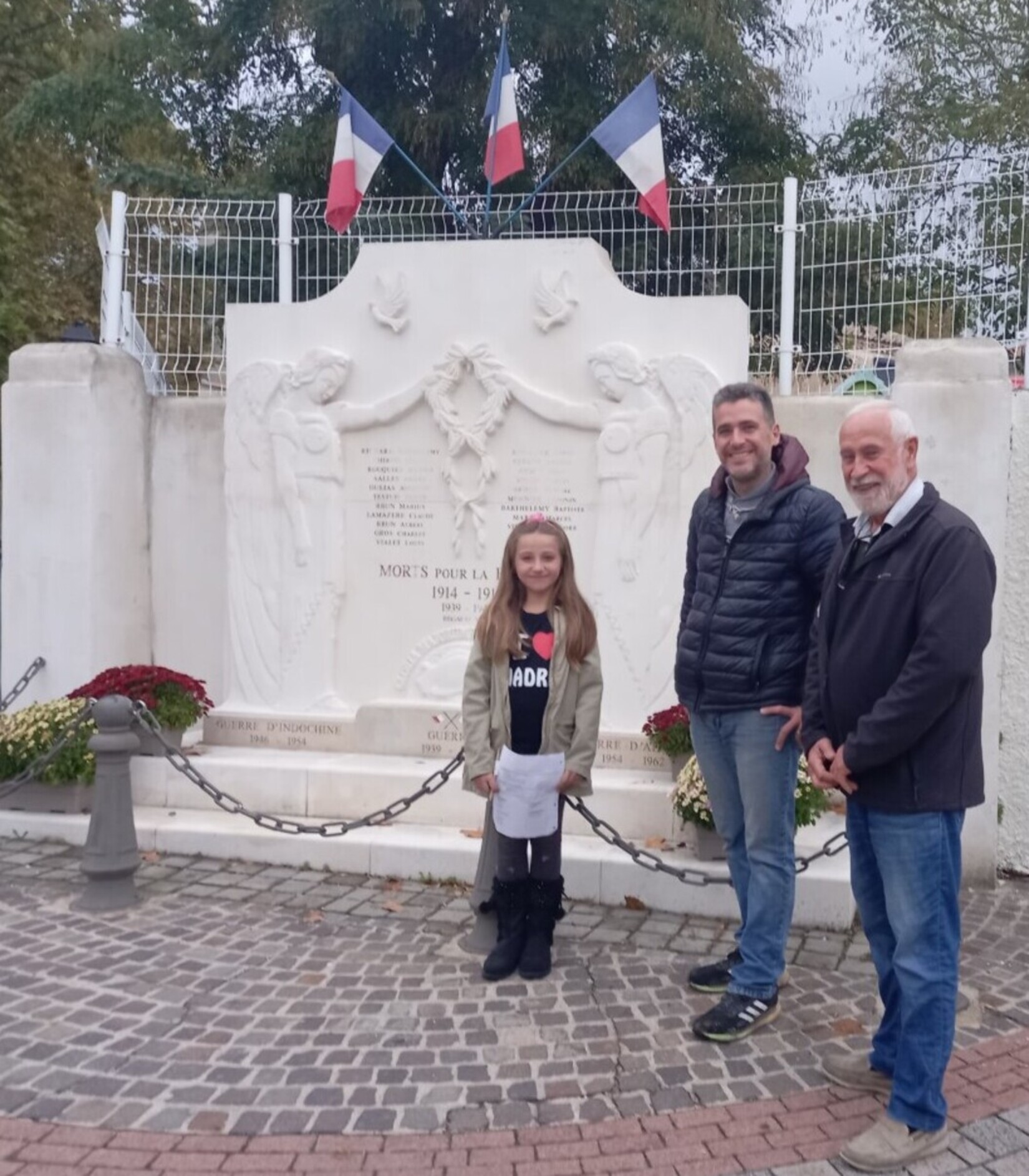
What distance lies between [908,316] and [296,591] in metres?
4.14

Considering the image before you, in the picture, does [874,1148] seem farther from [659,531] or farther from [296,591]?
[296,591]

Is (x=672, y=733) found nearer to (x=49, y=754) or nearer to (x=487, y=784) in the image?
(x=487, y=784)

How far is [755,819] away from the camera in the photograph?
13.0 feet

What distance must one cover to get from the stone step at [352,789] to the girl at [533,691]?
4.62 feet

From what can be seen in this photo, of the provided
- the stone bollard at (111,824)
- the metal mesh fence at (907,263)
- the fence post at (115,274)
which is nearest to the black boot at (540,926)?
the stone bollard at (111,824)

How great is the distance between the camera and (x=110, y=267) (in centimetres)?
798

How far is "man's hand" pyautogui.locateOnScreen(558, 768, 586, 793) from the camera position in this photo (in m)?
4.47

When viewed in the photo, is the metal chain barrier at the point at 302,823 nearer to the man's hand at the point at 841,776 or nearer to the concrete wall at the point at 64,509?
the concrete wall at the point at 64,509

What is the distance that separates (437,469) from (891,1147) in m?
4.64

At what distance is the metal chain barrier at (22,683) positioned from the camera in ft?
23.4

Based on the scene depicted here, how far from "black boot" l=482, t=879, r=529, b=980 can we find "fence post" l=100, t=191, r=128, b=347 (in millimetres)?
5189

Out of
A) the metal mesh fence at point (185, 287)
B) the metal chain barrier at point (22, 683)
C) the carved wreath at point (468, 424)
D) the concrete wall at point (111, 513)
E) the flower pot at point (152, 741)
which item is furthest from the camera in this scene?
the metal mesh fence at point (185, 287)

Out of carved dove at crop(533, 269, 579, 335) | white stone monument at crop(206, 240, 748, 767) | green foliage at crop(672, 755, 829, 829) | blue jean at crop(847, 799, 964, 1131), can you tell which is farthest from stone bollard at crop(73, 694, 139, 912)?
blue jean at crop(847, 799, 964, 1131)

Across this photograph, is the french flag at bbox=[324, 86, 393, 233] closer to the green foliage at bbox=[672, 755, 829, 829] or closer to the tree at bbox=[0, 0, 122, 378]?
the green foliage at bbox=[672, 755, 829, 829]
